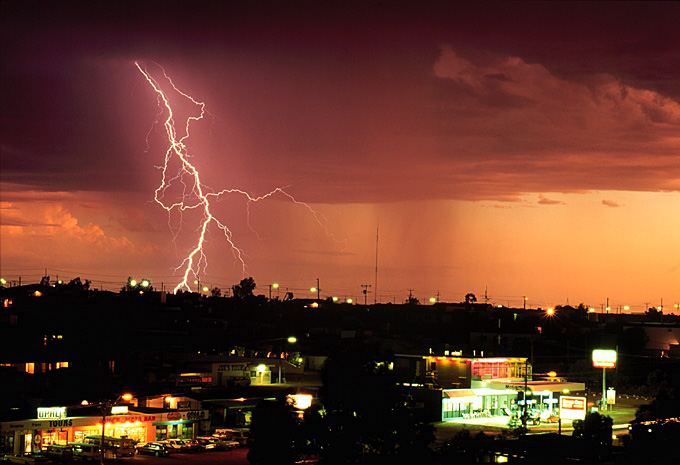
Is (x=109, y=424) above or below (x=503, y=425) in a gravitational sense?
above

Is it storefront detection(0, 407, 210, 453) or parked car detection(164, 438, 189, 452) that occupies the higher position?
storefront detection(0, 407, 210, 453)

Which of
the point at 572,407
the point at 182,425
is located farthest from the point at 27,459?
the point at 572,407

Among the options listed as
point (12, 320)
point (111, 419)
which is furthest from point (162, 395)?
point (12, 320)

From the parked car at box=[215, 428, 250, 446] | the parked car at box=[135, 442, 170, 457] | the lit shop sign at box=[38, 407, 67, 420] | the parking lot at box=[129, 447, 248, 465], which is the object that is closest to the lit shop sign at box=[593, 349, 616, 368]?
the parked car at box=[215, 428, 250, 446]

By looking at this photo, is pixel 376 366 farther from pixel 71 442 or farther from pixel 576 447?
pixel 71 442

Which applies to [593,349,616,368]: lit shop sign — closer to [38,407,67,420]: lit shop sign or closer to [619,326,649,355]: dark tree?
[38,407,67,420]: lit shop sign

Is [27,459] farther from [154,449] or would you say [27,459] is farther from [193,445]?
[193,445]

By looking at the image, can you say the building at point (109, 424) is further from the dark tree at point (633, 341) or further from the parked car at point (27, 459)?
the dark tree at point (633, 341)
